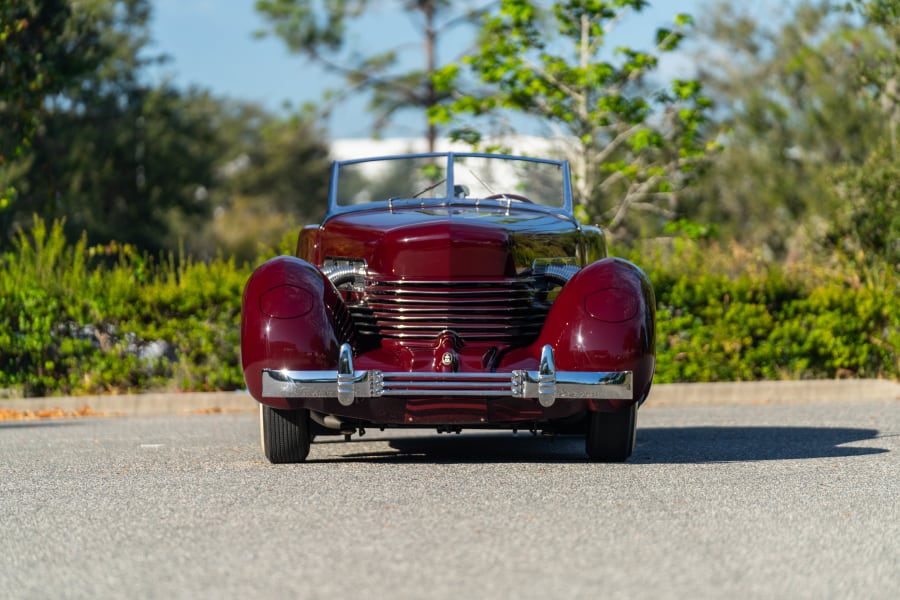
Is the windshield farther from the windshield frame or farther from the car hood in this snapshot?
the car hood

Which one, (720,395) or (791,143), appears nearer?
(720,395)

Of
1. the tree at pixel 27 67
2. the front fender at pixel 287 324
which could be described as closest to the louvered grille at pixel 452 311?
the front fender at pixel 287 324

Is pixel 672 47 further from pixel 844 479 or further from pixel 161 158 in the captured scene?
pixel 161 158

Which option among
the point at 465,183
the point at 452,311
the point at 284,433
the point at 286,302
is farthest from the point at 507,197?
the point at 284,433

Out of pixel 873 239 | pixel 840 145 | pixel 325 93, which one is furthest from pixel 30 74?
pixel 840 145

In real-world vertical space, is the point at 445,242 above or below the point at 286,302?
above

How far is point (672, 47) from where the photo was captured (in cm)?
2153

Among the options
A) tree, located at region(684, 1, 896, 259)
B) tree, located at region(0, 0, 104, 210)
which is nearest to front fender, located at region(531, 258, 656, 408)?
tree, located at region(0, 0, 104, 210)

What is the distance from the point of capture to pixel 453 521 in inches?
243

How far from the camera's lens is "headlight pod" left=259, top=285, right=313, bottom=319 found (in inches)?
317

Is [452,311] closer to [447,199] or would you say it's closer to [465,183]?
[447,199]

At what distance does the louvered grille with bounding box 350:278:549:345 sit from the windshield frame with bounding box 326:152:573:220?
1319 millimetres

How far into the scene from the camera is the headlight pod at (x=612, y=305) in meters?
8.08

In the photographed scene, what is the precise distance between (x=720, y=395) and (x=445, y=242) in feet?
24.7
